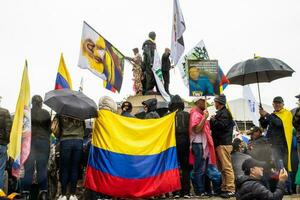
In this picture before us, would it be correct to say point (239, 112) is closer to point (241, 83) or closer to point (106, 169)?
point (241, 83)

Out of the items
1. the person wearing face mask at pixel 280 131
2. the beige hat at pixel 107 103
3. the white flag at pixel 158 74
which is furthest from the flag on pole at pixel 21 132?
the white flag at pixel 158 74

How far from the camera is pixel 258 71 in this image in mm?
9484

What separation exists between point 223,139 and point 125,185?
76.6 inches

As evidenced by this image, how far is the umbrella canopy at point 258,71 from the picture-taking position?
31.3 ft

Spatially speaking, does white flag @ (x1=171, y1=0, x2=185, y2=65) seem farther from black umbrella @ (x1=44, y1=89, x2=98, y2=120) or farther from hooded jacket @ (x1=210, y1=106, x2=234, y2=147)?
black umbrella @ (x1=44, y1=89, x2=98, y2=120)

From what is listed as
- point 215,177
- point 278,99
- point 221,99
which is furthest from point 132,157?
point 278,99

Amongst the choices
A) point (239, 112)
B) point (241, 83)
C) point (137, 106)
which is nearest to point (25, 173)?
point (241, 83)

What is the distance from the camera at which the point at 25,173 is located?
7.84 meters

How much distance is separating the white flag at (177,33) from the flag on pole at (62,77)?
11.1ft

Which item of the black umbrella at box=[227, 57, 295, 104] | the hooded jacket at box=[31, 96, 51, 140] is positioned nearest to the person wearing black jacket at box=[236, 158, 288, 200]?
the hooded jacket at box=[31, 96, 51, 140]

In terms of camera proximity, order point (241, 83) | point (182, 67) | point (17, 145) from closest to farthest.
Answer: point (17, 145) → point (241, 83) → point (182, 67)

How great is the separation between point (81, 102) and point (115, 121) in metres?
0.84

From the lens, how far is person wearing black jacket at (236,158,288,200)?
19.0 feet

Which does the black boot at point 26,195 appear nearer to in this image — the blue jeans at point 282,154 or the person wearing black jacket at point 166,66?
the blue jeans at point 282,154
